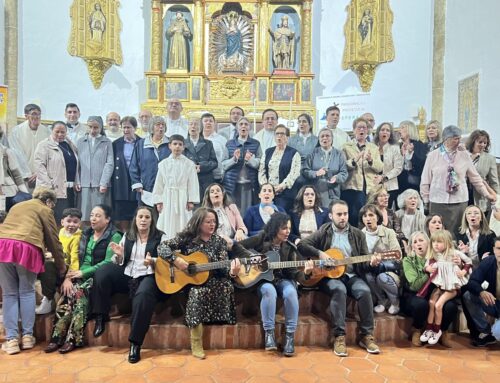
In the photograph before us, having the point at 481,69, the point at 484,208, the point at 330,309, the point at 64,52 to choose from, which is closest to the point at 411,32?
the point at 481,69

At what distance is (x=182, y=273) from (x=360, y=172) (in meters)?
2.46

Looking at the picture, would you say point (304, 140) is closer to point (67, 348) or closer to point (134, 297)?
point (134, 297)

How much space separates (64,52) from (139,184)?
651 centimetres

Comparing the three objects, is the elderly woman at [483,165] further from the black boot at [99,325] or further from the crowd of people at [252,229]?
the black boot at [99,325]

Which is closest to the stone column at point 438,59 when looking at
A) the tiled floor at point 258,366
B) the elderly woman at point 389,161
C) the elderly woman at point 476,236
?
the elderly woman at point 389,161

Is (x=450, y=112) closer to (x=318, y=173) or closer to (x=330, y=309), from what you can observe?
(x=318, y=173)

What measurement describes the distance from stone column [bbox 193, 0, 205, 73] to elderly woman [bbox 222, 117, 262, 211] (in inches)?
215

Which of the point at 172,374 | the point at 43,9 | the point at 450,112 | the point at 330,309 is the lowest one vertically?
the point at 172,374

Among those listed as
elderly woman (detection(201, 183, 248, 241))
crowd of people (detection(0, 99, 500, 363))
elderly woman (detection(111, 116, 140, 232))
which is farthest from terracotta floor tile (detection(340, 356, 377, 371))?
elderly woman (detection(111, 116, 140, 232))

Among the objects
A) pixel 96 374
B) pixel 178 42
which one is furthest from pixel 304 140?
pixel 178 42

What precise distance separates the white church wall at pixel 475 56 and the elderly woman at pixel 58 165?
604cm

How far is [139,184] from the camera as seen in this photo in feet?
16.2

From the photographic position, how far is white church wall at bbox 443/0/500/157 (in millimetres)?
7184

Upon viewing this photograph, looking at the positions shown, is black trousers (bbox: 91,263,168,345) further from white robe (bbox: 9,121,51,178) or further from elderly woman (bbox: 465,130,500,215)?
elderly woman (bbox: 465,130,500,215)
